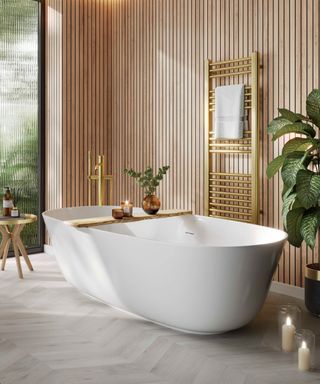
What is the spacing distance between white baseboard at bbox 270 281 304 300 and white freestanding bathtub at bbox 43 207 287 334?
2.07 ft

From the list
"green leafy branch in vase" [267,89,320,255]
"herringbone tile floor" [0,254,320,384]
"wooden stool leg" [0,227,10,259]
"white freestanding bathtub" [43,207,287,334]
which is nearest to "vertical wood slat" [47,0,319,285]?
"green leafy branch in vase" [267,89,320,255]

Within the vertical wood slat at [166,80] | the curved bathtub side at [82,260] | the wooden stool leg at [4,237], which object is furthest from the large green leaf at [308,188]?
the wooden stool leg at [4,237]

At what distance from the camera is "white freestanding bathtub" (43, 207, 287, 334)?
3.26 metres

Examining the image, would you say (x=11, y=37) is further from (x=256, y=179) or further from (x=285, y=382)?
(x=285, y=382)

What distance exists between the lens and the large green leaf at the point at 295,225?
377 cm

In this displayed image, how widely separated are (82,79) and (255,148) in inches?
91.1

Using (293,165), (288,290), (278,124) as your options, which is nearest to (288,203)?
(293,165)

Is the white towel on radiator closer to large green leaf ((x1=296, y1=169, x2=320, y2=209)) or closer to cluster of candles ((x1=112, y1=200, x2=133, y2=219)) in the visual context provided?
cluster of candles ((x1=112, y1=200, x2=133, y2=219))

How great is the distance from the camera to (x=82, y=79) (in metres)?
6.05

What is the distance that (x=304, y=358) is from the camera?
2.95 m

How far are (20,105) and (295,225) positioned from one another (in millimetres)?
3378

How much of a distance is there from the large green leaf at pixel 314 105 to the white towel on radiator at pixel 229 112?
0.95m

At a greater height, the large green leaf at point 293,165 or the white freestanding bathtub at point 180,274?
the large green leaf at point 293,165

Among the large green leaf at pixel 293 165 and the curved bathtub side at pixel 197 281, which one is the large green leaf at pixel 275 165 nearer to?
the large green leaf at pixel 293 165
